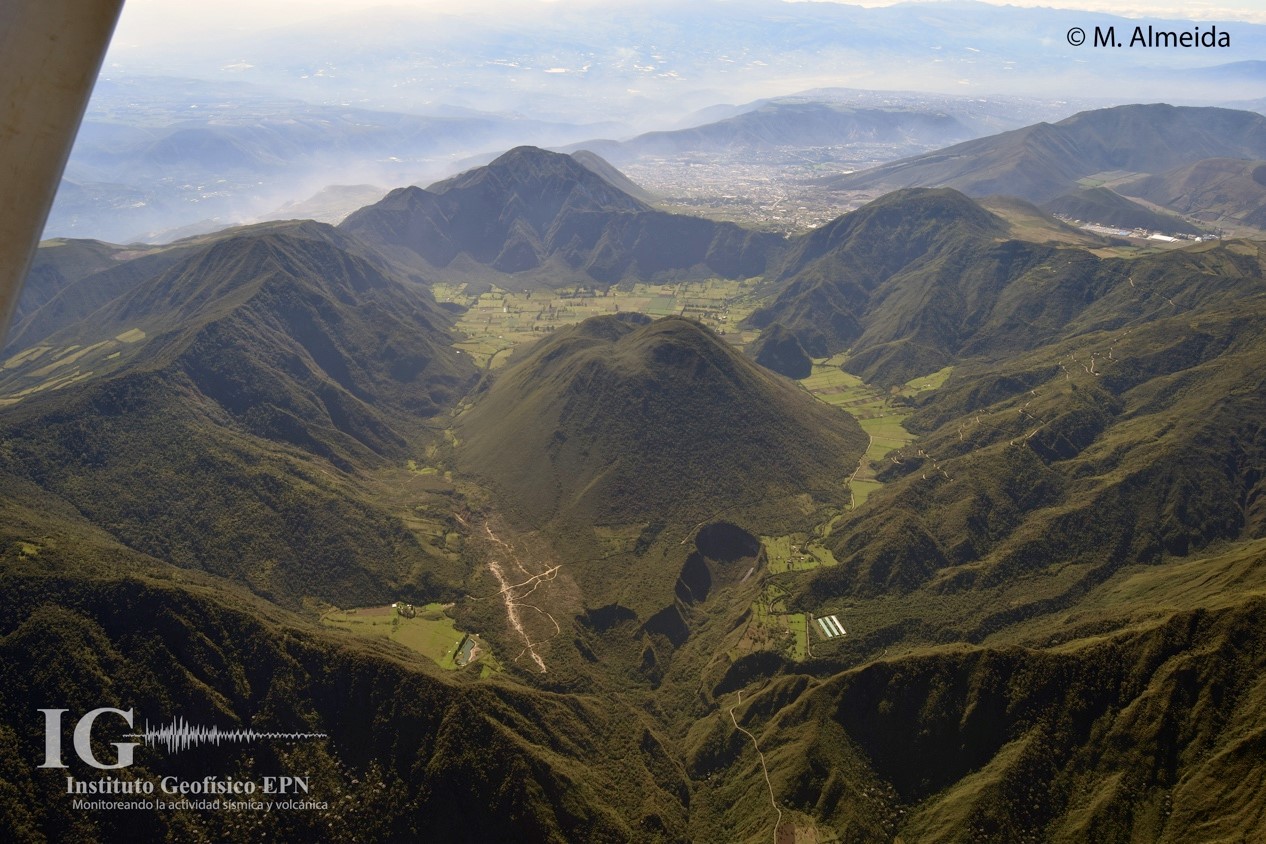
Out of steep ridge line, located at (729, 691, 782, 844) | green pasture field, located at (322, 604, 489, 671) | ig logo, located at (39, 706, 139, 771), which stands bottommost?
steep ridge line, located at (729, 691, 782, 844)

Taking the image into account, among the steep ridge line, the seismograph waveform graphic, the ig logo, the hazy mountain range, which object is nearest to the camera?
the ig logo

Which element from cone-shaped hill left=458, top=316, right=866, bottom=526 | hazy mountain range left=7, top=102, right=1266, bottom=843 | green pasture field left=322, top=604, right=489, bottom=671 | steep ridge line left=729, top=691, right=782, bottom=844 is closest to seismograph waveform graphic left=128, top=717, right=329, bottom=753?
hazy mountain range left=7, top=102, right=1266, bottom=843

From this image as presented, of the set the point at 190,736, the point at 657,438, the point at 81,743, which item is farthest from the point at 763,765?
the point at 657,438

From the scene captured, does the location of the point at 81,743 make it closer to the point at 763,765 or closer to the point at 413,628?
the point at 413,628

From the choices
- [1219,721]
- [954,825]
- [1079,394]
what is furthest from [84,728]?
[1079,394]

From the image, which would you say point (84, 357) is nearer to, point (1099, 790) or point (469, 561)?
point (469, 561)

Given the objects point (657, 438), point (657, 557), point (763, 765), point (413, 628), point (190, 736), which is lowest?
point (763, 765)

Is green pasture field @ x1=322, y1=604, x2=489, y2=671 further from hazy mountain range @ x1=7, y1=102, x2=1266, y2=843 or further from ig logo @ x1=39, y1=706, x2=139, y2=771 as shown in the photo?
ig logo @ x1=39, y1=706, x2=139, y2=771
